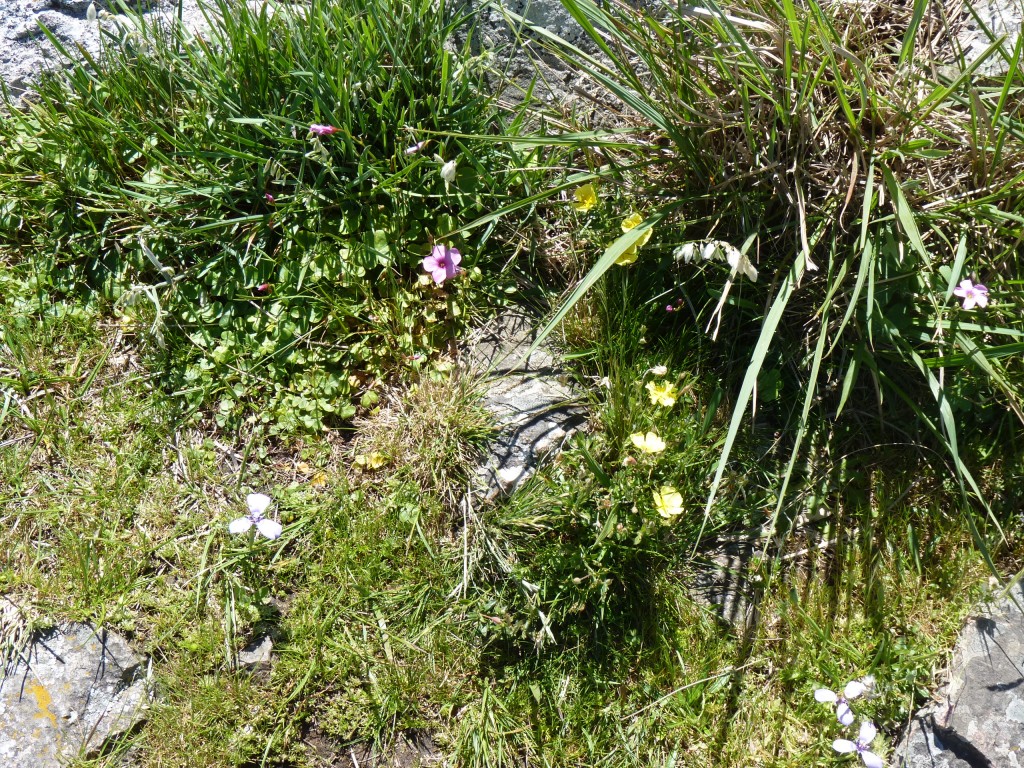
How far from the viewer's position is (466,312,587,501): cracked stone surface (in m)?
2.49

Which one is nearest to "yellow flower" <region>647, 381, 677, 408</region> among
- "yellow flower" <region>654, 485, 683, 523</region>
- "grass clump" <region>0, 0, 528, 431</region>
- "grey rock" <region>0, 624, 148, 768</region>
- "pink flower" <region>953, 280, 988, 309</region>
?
"yellow flower" <region>654, 485, 683, 523</region>

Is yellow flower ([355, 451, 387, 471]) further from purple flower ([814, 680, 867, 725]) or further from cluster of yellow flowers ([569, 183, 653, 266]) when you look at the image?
purple flower ([814, 680, 867, 725])

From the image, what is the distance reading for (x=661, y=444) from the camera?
2.26 meters

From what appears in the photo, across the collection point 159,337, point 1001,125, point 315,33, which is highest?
point 315,33

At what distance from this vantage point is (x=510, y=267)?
265cm

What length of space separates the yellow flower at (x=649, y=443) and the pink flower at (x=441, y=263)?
812 millimetres

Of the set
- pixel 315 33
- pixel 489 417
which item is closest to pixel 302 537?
pixel 489 417

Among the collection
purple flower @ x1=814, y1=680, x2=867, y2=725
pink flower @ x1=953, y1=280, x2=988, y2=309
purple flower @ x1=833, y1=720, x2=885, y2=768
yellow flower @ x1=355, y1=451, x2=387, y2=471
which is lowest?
purple flower @ x1=833, y1=720, x2=885, y2=768

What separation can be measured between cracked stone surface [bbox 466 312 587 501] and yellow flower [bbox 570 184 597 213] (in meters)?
0.43

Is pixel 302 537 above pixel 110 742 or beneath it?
above

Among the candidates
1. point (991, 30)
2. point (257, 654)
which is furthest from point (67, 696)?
point (991, 30)

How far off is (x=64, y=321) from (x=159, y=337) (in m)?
0.43

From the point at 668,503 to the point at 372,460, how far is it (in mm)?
952

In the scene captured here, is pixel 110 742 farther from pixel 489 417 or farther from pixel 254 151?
pixel 254 151
